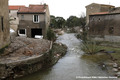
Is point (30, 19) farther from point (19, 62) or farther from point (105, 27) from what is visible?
point (19, 62)

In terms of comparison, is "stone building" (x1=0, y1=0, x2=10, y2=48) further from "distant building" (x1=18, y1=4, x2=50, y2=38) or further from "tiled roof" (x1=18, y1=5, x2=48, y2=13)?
"tiled roof" (x1=18, y1=5, x2=48, y2=13)

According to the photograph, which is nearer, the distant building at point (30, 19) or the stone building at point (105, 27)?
the stone building at point (105, 27)

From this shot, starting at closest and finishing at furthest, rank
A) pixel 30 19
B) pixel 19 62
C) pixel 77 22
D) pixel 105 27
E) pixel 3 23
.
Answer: pixel 19 62, pixel 3 23, pixel 30 19, pixel 105 27, pixel 77 22

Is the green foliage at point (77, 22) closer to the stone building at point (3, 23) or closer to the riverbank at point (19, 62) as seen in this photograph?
the riverbank at point (19, 62)

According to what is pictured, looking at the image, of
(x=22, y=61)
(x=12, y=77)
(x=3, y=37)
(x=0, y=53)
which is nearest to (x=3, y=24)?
(x=3, y=37)

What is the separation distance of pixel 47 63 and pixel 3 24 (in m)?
4.87

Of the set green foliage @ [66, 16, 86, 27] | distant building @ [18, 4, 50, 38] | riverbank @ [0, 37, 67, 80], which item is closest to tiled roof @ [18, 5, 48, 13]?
distant building @ [18, 4, 50, 38]

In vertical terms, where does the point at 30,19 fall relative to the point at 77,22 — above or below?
below

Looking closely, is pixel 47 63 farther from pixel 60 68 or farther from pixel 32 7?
pixel 32 7

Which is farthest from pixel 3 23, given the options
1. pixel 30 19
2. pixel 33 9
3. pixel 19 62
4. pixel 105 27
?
pixel 105 27

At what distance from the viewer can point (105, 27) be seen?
931 inches

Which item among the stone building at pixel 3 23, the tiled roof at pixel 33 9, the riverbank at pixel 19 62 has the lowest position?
the riverbank at pixel 19 62

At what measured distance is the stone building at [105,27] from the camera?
21800 millimetres

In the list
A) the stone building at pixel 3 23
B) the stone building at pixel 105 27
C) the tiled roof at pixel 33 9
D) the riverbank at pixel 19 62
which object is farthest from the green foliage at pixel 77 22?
the stone building at pixel 3 23
